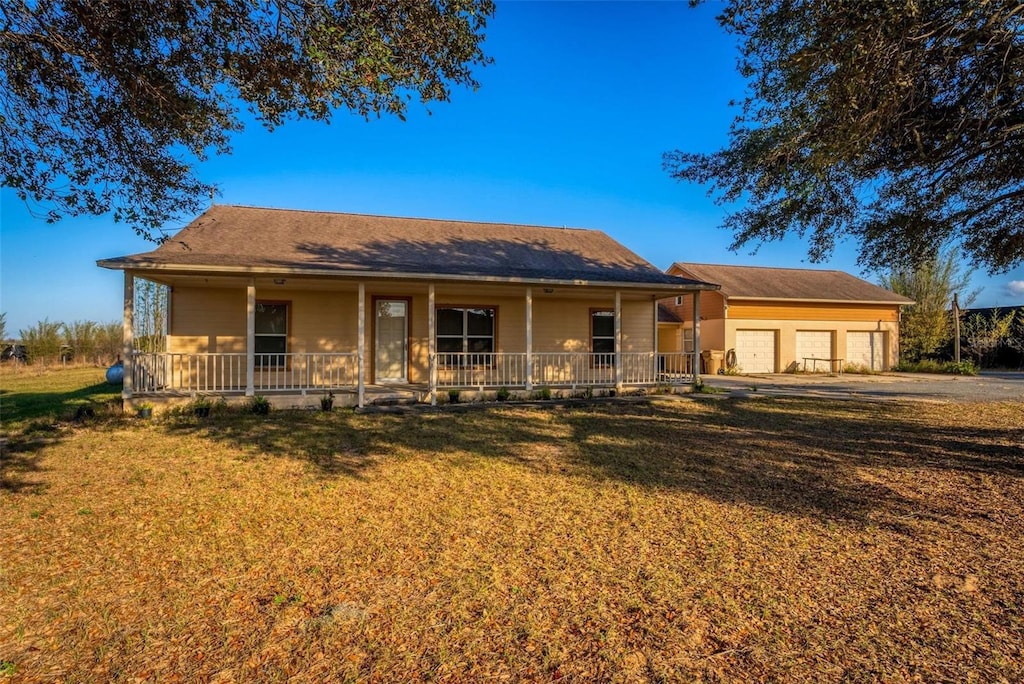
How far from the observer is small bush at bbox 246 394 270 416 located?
9.91 m

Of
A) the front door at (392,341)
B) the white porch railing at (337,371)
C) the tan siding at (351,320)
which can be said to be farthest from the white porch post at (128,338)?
the front door at (392,341)

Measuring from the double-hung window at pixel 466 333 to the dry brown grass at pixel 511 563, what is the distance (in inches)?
236

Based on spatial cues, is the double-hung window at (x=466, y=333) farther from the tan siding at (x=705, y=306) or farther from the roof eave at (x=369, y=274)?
the tan siding at (x=705, y=306)

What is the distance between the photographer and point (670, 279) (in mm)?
12484

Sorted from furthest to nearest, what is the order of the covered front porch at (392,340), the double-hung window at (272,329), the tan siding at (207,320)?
the double-hung window at (272,329) → the tan siding at (207,320) → the covered front porch at (392,340)

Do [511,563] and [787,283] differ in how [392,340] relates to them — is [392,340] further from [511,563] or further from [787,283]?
[787,283]

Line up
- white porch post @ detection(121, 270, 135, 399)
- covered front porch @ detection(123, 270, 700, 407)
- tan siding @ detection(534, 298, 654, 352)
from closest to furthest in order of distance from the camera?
white porch post @ detection(121, 270, 135, 399) < covered front porch @ detection(123, 270, 700, 407) < tan siding @ detection(534, 298, 654, 352)

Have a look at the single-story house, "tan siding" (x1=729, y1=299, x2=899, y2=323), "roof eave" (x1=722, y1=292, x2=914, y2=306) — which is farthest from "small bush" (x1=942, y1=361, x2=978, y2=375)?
the single-story house

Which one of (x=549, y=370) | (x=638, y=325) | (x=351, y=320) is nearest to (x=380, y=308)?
(x=351, y=320)

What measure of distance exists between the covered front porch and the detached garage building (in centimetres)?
800

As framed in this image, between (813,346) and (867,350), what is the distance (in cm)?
267

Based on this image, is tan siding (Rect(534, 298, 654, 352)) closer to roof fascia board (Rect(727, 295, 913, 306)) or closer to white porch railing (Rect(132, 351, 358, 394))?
white porch railing (Rect(132, 351, 358, 394))

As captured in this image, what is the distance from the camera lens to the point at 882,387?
15.8m

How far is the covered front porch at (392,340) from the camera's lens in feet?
35.9
